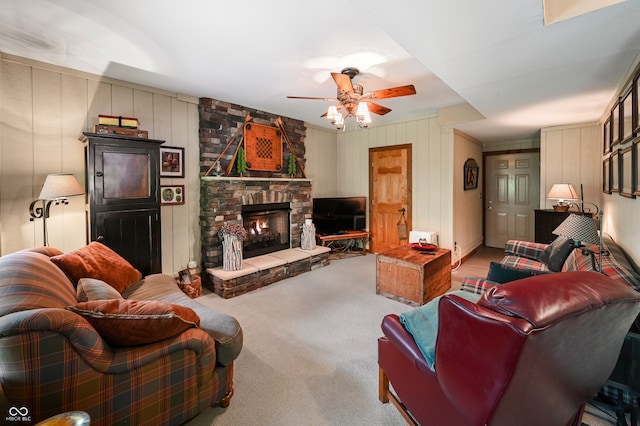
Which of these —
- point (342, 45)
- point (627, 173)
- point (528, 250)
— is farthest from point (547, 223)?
point (342, 45)

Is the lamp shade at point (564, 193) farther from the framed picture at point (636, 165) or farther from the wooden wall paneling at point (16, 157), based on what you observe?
the wooden wall paneling at point (16, 157)

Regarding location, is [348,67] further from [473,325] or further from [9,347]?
[9,347]

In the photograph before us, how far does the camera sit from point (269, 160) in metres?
4.79

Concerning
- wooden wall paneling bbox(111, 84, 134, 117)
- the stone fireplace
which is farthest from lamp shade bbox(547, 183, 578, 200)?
wooden wall paneling bbox(111, 84, 134, 117)

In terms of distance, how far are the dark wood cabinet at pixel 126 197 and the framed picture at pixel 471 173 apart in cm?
503

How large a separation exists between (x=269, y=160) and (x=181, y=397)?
3731 millimetres

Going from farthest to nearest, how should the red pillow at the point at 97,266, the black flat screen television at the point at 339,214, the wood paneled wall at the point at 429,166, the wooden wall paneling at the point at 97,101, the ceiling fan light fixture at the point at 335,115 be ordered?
the black flat screen television at the point at 339,214
the wood paneled wall at the point at 429,166
the wooden wall paneling at the point at 97,101
the ceiling fan light fixture at the point at 335,115
the red pillow at the point at 97,266

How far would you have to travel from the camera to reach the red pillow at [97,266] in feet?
7.02

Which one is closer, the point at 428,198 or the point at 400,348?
the point at 400,348

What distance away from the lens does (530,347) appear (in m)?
0.87

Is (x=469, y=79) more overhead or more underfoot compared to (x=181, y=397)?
more overhead

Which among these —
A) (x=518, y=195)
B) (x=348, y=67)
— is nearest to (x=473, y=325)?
(x=348, y=67)

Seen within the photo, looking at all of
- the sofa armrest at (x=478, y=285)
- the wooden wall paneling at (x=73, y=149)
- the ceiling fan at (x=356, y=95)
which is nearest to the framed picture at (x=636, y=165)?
the sofa armrest at (x=478, y=285)

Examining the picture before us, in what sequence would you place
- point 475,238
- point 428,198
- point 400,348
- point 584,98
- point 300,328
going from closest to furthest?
1. point 400,348
2. point 300,328
3. point 584,98
4. point 428,198
5. point 475,238
